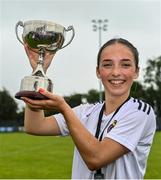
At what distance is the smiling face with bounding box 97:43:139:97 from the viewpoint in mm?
2564

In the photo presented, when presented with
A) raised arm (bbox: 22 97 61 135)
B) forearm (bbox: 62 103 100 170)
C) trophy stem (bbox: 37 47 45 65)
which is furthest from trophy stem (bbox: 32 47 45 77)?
forearm (bbox: 62 103 100 170)

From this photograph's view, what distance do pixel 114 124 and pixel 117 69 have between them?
0.92 ft

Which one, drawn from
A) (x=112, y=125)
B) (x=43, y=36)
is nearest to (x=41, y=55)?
(x=43, y=36)

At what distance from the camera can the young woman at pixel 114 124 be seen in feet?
7.94

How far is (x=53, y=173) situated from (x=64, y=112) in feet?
29.1

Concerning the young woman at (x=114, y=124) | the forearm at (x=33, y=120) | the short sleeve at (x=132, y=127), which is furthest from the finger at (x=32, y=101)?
the short sleeve at (x=132, y=127)

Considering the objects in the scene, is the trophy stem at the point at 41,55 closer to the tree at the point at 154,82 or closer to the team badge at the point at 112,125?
the team badge at the point at 112,125

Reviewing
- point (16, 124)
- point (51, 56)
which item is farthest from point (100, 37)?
point (51, 56)

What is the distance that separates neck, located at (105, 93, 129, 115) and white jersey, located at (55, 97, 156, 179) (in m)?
0.03

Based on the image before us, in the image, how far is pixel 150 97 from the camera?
233ft

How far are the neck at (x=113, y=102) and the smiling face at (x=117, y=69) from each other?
0.02 meters

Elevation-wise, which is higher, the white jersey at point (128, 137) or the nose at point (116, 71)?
the nose at point (116, 71)

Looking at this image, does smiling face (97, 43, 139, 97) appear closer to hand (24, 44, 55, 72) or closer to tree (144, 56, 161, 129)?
hand (24, 44, 55, 72)

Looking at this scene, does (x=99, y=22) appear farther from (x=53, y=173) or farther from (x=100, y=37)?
(x=53, y=173)
